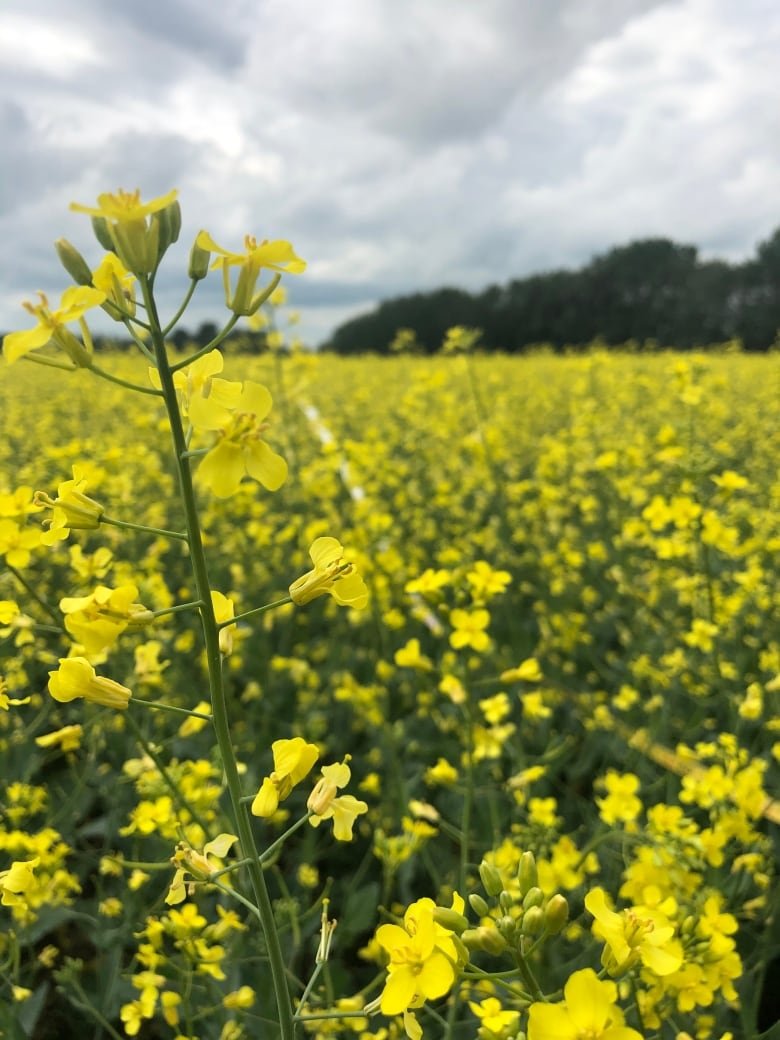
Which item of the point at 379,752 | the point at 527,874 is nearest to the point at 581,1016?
the point at 527,874

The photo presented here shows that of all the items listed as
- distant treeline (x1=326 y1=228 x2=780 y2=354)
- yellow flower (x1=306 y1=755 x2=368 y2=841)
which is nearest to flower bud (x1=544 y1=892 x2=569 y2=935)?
yellow flower (x1=306 y1=755 x2=368 y2=841)

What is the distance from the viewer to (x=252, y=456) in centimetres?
106

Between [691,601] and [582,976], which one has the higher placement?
[582,976]

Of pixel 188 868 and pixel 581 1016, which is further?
pixel 188 868

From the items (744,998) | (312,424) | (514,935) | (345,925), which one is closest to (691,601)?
(744,998)

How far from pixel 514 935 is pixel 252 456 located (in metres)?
0.77

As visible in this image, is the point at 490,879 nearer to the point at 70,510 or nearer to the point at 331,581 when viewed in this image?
the point at 331,581

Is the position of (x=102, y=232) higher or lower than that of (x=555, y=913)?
higher

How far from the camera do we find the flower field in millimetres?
1122

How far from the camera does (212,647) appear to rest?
1.10m

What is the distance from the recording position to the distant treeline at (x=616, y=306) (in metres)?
34.9

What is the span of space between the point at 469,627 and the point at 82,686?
4.20 ft

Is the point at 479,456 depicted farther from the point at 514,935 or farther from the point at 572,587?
the point at 514,935

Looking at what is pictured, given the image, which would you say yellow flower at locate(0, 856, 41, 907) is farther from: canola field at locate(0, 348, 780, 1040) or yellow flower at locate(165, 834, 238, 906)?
yellow flower at locate(165, 834, 238, 906)
